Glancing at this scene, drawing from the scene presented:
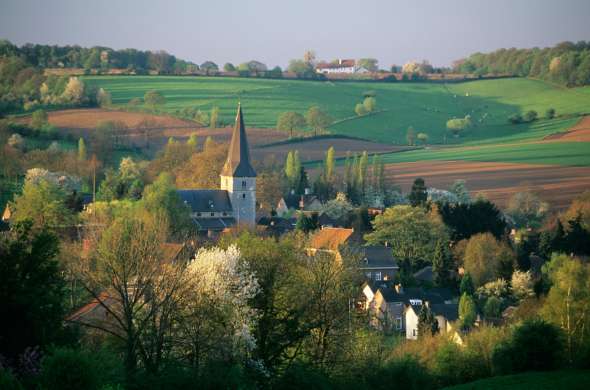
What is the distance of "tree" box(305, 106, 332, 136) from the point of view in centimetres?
12350

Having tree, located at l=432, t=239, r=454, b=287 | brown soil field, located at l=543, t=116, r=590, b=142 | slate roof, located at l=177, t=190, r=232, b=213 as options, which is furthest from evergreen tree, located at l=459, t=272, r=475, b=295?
brown soil field, located at l=543, t=116, r=590, b=142

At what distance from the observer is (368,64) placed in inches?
7318

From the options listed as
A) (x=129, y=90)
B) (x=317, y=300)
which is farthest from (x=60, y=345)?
(x=129, y=90)

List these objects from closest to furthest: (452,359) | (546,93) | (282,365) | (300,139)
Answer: (282,365)
(452,359)
(300,139)
(546,93)

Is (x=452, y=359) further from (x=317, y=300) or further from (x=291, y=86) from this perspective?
(x=291, y=86)

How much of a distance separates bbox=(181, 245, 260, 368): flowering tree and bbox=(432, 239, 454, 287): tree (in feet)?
96.4

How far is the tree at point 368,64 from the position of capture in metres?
184

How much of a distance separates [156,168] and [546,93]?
5454 centimetres

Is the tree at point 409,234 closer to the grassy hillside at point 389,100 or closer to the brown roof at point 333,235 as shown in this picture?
the brown roof at point 333,235

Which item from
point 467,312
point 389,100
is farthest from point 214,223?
point 389,100

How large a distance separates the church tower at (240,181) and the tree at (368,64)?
316 ft

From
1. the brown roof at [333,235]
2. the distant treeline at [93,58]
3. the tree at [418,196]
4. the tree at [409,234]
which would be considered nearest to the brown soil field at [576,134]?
the tree at [418,196]

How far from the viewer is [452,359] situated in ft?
120

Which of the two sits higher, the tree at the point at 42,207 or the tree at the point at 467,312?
the tree at the point at 42,207
